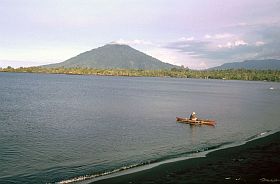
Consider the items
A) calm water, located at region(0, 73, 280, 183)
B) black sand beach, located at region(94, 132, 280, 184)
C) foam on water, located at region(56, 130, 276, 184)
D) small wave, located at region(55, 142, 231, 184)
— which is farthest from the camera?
calm water, located at region(0, 73, 280, 183)

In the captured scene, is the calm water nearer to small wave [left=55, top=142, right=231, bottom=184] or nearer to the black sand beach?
small wave [left=55, top=142, right=231, bottom=184]

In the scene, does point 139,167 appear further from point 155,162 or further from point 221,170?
point 221,170

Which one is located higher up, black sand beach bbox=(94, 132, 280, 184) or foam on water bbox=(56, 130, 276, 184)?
black sand beach bbox=(94, 132, 280, 184)

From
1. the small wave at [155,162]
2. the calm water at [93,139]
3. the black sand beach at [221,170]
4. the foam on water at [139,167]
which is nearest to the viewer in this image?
the black sand beach at [221,170]

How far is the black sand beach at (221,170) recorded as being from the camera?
24.6 m

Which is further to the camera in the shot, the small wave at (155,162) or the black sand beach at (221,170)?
the small wave at (155,162)

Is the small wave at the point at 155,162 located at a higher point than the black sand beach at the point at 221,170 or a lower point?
lower

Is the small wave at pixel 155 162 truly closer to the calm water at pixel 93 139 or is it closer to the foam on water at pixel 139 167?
the foam on water at pixel 139 167

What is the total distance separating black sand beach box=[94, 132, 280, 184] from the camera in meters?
24.6

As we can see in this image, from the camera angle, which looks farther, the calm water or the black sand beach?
the calm water

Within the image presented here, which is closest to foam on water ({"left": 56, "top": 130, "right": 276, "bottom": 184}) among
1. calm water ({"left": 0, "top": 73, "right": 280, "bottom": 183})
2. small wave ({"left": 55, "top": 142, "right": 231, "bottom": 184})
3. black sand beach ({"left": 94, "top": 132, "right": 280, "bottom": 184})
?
small wave ({"left": 55, "top": 142, "right": 231, "bottom": 184})

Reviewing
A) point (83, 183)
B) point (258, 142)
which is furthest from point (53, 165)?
point (258, 142)

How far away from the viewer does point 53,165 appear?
29375mm

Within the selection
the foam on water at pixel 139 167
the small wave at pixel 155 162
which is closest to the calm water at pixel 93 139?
the small wave at pixel 155 162
